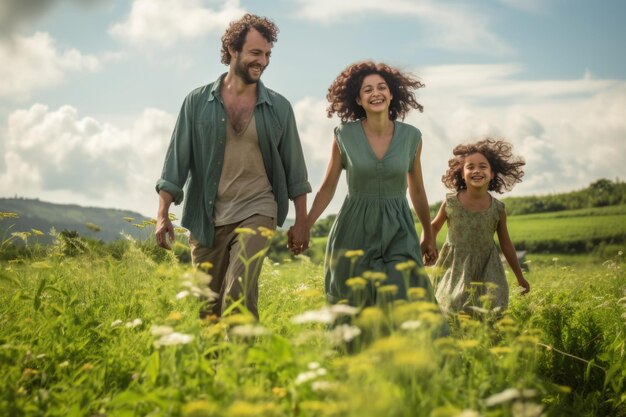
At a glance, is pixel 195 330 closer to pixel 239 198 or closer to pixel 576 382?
pixel 239 198

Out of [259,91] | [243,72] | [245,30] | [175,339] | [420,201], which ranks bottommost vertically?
[175,339]

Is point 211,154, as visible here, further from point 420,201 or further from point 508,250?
point 508,250

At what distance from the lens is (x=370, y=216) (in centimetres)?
531

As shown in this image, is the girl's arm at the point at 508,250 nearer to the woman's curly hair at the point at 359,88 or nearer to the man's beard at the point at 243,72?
the woman's curly hair at the point at 359,88

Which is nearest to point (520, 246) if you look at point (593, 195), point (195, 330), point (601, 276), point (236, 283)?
point (593, 195)

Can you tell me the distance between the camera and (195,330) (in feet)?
11.6

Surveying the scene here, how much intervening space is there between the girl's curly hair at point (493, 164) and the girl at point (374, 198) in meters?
1.38

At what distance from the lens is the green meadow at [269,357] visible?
294 centimetres

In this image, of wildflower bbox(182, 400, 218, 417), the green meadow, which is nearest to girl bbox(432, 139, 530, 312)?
the green meadow

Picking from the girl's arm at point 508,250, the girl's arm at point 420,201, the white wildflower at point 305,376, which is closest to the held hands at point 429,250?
the girl's arm at point 420,201

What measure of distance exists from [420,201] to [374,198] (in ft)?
1.66

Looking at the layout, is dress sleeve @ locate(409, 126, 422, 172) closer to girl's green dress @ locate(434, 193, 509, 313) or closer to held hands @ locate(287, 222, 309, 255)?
held hands @ locate(287, 222, 309, 255)

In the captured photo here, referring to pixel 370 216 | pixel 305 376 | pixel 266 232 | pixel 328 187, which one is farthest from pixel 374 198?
pixel 305 376

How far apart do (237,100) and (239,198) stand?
86cm
